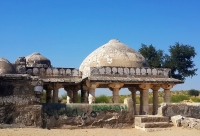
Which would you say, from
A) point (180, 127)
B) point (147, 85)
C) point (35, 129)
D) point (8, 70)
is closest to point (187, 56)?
point (147, 85)

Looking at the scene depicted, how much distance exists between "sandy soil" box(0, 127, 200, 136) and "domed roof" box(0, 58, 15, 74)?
4.66 m

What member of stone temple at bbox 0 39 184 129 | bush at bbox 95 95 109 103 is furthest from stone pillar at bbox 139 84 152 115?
bush at bbox 95 95 109 103

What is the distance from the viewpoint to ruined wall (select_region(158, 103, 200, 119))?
43.9 ft

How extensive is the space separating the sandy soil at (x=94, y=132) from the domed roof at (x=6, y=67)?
466 cm

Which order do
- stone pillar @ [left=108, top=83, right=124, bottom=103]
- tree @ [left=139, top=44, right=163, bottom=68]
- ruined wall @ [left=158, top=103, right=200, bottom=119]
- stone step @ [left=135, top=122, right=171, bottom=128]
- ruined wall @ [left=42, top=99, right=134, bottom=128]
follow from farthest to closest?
tree @ [left=139, top=44, right=163, bottom=68]
stone pillar @ [left=108, top=83, right=124, bottom=103]
ruined wall @ [left=158, top=103, right=200, bottom=119]
stone step @ [left=135, top=122, right=171, bottom=128]
ruined wall @ [left=42, top=99, right=134, bottom=128]

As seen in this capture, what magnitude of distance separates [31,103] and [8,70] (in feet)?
12.9

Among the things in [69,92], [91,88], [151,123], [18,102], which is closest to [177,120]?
[151,123]

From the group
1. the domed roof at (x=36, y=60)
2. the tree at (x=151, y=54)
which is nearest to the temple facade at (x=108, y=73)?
the domed roof at (x=36, y=60)

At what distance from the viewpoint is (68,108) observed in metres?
11.8

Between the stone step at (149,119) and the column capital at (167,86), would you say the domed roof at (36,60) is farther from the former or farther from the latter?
the stone step at (149,119)

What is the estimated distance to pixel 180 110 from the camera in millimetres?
13883

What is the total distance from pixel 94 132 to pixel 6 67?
239 inches

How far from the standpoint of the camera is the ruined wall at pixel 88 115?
11.5 metres

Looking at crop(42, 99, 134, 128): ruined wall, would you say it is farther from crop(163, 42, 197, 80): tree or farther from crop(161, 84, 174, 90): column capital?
Answer: crop(163, 42, 197, 80): tree
